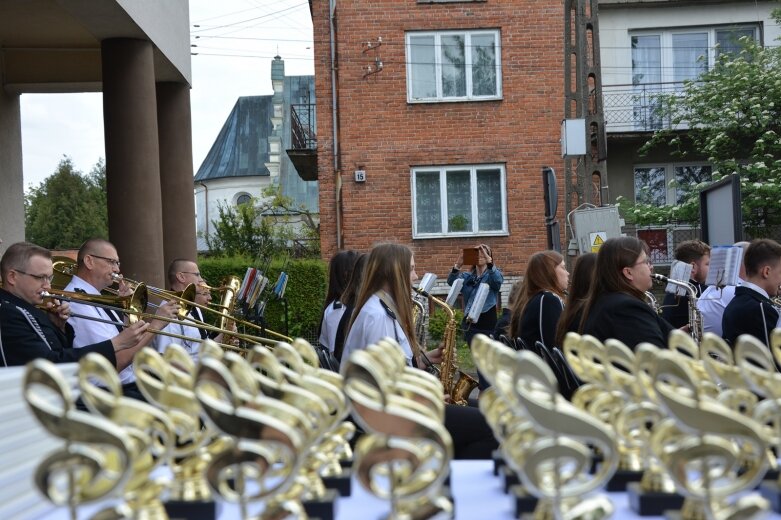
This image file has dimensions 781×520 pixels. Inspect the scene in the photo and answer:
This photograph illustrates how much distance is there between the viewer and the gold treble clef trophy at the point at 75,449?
1362 mm

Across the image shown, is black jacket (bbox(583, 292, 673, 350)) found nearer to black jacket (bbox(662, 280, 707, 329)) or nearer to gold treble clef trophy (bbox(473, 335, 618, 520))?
gold treble clef trophy (bbox(473, 335, 618, 520))

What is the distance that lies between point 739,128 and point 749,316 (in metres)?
16.3

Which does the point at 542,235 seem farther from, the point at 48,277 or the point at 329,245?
the point at 48,277

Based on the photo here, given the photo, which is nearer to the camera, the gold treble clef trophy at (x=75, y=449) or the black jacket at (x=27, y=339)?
the gold treble clef trophy at (x=75, y=449)

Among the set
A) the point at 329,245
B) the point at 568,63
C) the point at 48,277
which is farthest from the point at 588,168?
the point at 48,277

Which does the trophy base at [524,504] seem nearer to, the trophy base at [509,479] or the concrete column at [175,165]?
the trophy base at [509,479]

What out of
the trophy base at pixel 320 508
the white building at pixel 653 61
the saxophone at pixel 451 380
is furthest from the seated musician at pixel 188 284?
the white building at pixel 653 61

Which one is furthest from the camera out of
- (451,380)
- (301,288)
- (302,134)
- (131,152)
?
(302,134)

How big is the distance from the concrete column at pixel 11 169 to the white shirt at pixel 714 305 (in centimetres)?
877

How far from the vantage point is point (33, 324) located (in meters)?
5.22

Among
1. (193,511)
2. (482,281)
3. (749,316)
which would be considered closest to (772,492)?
(193,511)

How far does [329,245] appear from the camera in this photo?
21.2 meters

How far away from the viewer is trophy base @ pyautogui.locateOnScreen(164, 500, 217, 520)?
1.70 metres

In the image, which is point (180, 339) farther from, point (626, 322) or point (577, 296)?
point (626, 322)
